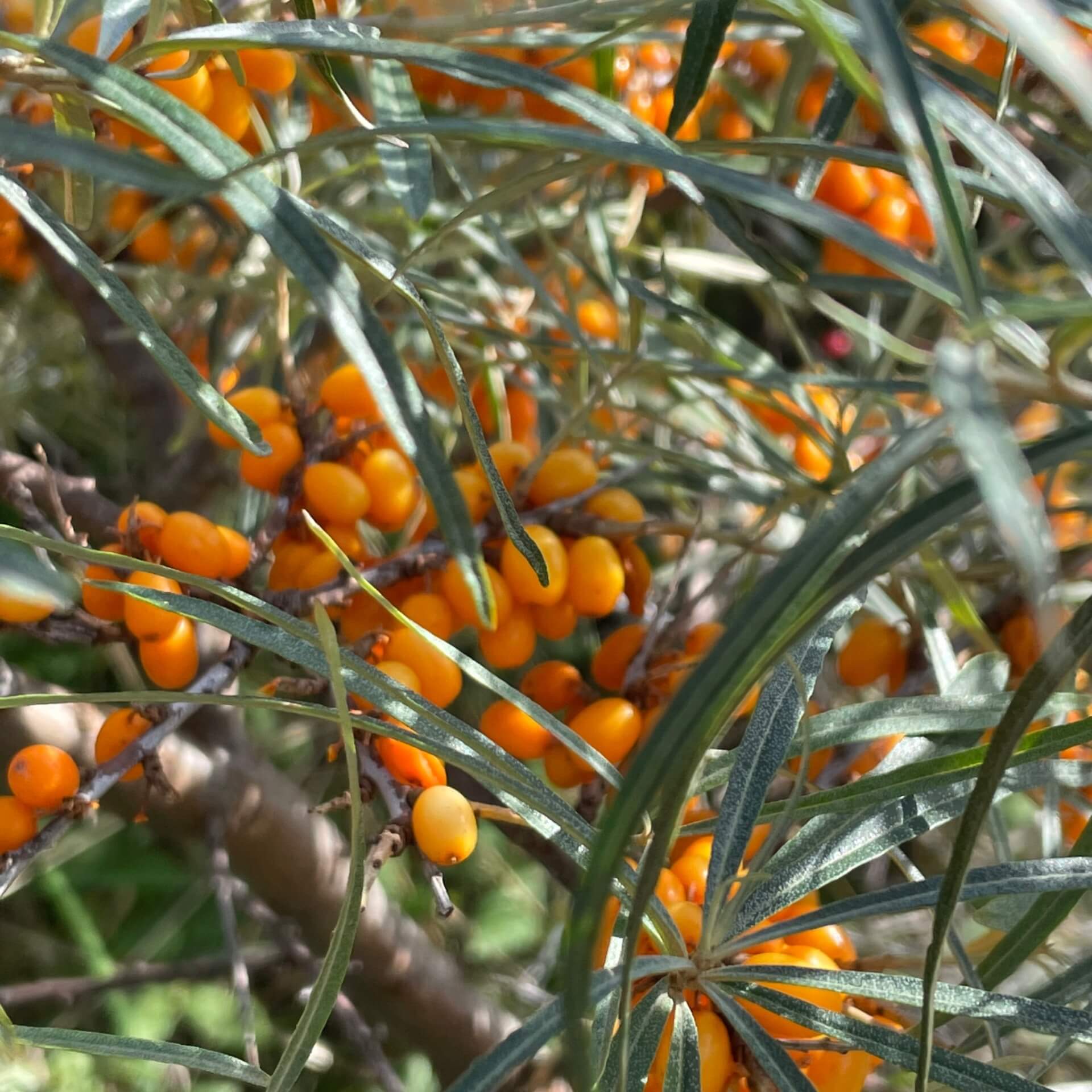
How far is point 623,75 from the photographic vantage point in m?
0.95

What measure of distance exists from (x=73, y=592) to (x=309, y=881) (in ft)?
1.38

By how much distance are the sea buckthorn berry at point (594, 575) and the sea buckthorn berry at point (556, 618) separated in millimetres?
16

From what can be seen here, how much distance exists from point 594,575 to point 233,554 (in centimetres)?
19

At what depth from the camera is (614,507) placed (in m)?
0.62

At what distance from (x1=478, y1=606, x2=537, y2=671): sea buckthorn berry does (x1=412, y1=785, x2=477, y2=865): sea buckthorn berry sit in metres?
0.14

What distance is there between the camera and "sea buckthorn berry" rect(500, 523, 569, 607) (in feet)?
1.84

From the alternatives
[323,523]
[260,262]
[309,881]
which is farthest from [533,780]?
[260,262]

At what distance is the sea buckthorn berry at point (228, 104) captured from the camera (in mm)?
580

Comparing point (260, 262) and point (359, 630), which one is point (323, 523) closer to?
point (359, 630)

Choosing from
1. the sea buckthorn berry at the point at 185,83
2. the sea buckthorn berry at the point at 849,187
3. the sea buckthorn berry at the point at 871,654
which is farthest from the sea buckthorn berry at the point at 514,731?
the sea buckthorn berry at the point at 849,187

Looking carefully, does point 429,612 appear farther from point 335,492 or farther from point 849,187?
point 849,187

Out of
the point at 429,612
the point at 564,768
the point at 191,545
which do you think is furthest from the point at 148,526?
the point at 564,768

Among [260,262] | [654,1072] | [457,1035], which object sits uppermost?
[260,262]

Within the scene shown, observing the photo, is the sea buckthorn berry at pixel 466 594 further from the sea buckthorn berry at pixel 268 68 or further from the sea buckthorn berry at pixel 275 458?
the sea buckthorn berry at pixel 268 68
